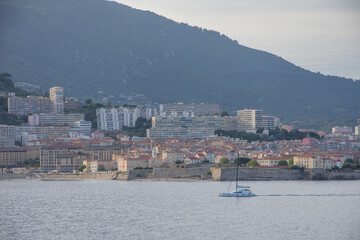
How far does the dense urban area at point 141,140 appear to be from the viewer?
234 ft

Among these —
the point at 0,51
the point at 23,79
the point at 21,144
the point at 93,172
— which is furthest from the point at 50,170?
the point at 0,51

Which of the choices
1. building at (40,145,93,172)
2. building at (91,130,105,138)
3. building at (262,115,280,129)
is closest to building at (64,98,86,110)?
building at (91,130,105,138)

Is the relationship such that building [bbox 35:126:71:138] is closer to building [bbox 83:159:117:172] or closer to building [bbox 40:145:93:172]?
building [bbox 40:145:93:172]

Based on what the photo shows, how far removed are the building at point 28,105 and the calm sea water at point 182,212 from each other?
5707 cm

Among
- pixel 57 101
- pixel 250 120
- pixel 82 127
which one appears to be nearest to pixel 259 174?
pixel 82 127

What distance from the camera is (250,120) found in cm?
11719

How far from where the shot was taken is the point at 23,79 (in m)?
167

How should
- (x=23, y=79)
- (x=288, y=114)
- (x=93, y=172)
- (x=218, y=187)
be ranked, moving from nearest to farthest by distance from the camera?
(x=218, y=187)
(x=93, y=172)
(x=23, y=79)
(x=288, y=114)

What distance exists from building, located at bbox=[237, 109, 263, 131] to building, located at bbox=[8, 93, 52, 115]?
26.2 metres

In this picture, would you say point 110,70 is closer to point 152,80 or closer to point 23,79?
point 152,80

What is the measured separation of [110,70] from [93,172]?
120145 millimetres

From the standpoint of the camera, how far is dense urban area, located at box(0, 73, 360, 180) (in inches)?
2810

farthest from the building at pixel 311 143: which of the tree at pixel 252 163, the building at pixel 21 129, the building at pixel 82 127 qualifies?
the building at pixel 21 129

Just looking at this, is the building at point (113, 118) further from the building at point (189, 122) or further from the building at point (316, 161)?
the building at point (316, 161)
